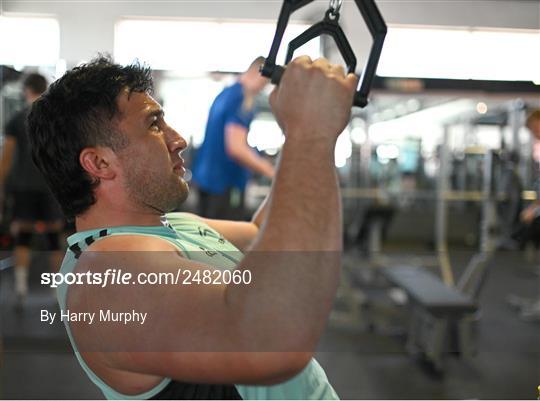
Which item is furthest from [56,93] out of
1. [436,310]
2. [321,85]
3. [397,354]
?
[397,354]

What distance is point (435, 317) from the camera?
220 cm

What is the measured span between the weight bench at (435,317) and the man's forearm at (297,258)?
1803 mm

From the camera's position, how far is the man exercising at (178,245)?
0.47 m

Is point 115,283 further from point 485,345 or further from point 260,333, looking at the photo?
point 485,345

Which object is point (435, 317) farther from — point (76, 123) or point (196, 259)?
point (76, 123)

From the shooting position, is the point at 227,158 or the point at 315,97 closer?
the point at 315,97

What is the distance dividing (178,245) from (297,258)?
266 mm

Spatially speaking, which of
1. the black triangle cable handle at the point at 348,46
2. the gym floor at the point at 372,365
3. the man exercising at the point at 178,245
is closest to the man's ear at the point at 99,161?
the man exercising at the point at 178,245

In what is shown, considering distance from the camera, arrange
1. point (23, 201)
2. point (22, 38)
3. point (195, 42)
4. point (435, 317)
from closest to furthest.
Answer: point (22, 38)
point (435, 317)
point (23, 201)
point (195, 42)

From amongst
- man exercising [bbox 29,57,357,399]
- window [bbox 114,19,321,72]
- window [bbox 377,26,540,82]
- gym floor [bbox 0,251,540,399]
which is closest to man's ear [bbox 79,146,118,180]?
man exercising [bbox 29,57,357,399]

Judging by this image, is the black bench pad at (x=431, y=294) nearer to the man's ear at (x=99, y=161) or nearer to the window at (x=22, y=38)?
the window at (x=22, y=38)

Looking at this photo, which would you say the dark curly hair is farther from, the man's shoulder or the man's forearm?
the man's forearm

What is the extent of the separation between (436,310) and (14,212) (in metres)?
2.01

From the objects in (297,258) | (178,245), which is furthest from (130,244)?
(297,258)
